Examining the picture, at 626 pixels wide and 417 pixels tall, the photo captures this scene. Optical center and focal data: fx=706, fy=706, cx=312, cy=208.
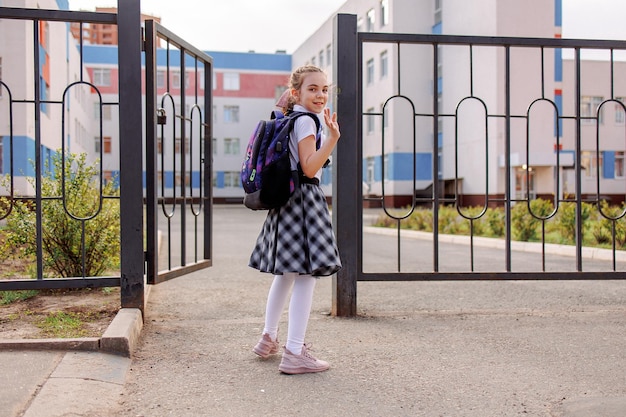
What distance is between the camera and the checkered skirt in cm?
344

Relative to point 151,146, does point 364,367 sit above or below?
below

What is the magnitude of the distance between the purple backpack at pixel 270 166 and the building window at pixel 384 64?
117ft

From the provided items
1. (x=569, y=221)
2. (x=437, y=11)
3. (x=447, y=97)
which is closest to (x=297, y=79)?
(x=569, y=221)

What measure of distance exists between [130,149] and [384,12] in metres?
36.1

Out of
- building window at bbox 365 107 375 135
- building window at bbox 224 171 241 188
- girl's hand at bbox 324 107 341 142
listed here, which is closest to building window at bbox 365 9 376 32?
building window at bbox 365 107 375 135

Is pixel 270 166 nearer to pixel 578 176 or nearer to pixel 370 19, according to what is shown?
pixel 578 176

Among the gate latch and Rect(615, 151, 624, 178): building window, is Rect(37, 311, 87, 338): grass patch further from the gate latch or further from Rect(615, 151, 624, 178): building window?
Rect(615, 151, 624, 178): building window

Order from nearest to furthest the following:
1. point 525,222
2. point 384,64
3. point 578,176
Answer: point 578,176 → point 525,222 → point 384,64

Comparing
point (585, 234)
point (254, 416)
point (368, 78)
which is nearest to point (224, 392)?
point (254, 416)

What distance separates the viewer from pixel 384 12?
38.6 meters

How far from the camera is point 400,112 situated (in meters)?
37.5

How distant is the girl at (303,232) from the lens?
3.42 metres

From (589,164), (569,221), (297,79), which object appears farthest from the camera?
(589,164)

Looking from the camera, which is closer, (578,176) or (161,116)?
(161,116)
